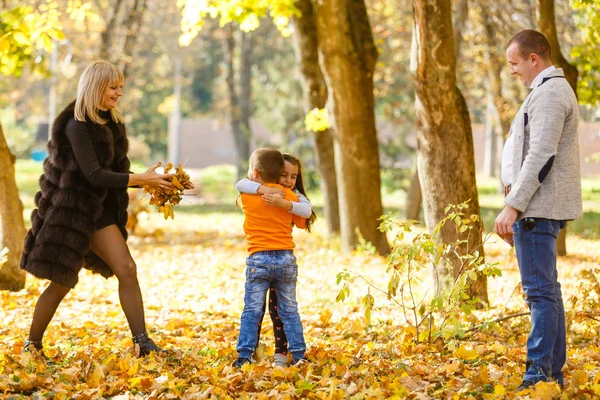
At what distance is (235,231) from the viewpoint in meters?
17.8

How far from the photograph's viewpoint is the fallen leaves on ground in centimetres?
461

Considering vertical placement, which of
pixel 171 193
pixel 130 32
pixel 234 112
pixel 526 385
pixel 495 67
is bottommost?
pixel 526 385

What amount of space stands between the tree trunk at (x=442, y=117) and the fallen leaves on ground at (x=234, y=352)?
3.22 feet

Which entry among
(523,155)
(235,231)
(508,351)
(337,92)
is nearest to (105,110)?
(523,155)

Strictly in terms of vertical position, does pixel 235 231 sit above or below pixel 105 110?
below

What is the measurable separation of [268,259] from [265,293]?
227mm

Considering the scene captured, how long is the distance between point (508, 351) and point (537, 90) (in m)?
2.06

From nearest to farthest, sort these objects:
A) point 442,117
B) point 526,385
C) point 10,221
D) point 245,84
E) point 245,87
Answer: point 526,385 < point 442,117 < point 10,221 < point 245,87 < point 245,84

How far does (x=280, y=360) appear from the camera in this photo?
17.5ft

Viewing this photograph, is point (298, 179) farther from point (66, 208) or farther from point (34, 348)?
point (34, 348)

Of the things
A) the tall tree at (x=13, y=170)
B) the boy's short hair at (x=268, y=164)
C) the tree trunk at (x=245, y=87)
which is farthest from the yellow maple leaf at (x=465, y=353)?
the tree trunk at (x=245, y=87)

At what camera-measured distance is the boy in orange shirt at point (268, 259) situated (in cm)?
518

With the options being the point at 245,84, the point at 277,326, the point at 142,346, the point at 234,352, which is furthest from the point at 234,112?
the point at 277,326

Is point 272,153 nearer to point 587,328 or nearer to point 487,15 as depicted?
point 587,328
